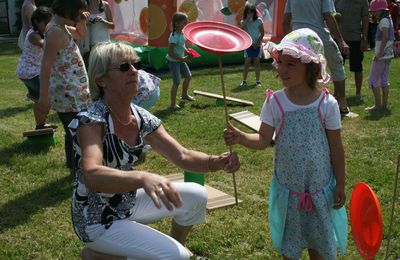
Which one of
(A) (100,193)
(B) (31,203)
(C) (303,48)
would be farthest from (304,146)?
(B) (31,203)

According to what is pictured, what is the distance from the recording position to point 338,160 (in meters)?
3.09

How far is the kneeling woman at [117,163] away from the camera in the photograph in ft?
8.99

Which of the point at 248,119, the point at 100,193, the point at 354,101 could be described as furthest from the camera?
the point at 354,101

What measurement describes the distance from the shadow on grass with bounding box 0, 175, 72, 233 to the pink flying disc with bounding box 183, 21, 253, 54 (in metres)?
2.03

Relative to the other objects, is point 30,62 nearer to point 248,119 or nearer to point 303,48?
point 248,119

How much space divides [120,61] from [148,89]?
2.60 metres

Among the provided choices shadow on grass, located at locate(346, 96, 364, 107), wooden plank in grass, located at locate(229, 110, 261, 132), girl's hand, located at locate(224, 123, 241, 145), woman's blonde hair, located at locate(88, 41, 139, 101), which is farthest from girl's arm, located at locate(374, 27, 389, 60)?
woman's blonde hair, located at locate(88, 41, 139, 101)

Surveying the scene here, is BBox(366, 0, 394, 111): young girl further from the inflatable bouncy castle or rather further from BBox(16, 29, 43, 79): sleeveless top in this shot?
BBox(16, 29, 43, 79): sleeveless top

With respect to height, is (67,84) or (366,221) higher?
(67,84)

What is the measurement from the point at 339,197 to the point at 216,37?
1233mm

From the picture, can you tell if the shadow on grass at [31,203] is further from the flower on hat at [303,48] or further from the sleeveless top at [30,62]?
the flower on hat at [303,48]

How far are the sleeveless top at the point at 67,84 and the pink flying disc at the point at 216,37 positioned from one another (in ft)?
6.06

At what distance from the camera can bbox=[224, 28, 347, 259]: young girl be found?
3061 millimetres

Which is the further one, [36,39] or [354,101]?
[354,101]
